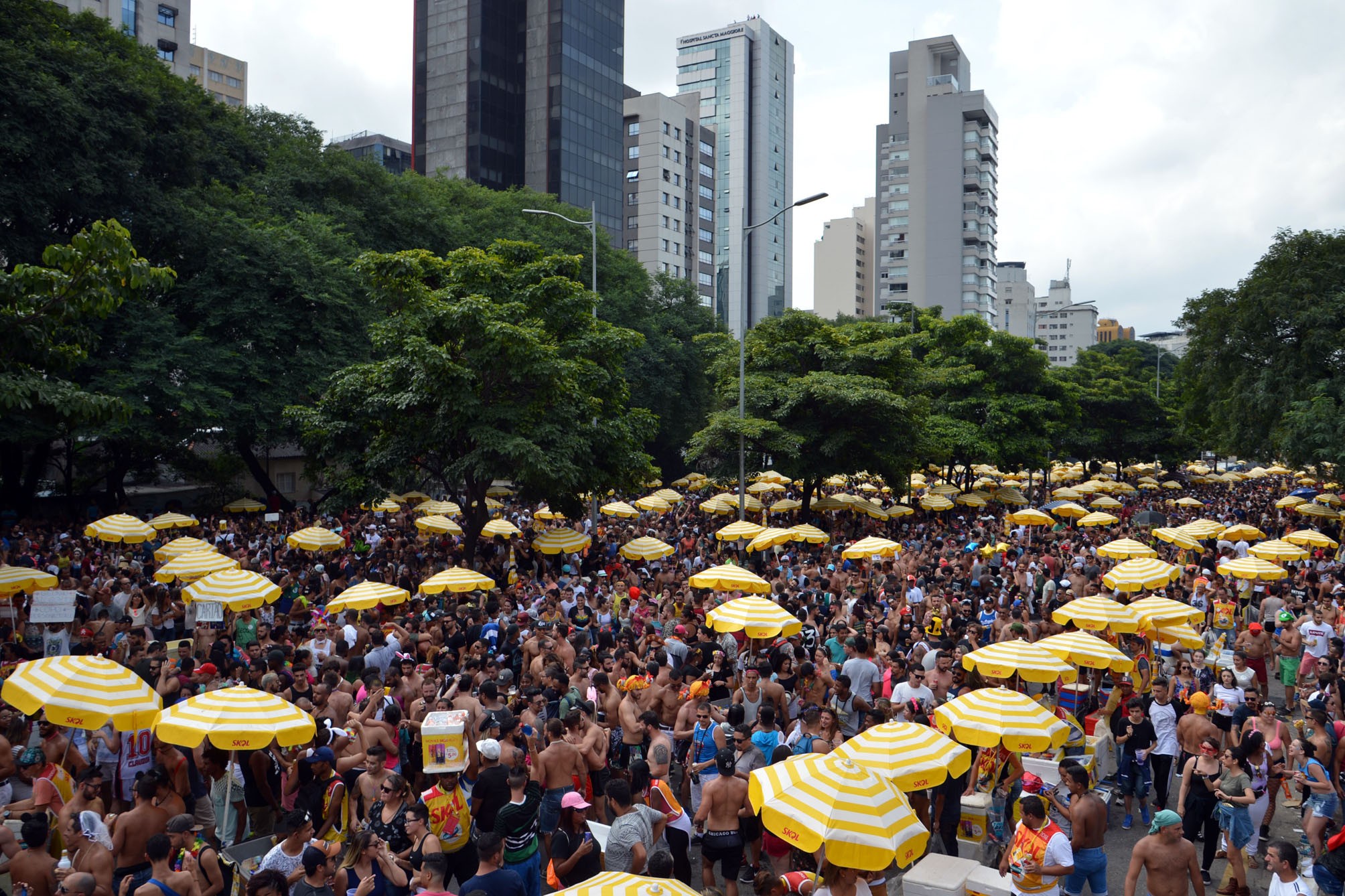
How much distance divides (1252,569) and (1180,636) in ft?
17.7

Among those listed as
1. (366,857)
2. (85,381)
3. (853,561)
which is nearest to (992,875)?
(366,857)

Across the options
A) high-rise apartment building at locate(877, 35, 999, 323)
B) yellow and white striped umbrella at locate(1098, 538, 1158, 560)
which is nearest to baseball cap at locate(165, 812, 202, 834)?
yellow and white striped umbrella at locate(1098, 538, 1158, 560)

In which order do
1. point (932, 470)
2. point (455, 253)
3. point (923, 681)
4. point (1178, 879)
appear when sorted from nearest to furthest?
1. point (1178, 879)
2. point (923, 681)
3. point (455, 253)
4. point (932, 470)


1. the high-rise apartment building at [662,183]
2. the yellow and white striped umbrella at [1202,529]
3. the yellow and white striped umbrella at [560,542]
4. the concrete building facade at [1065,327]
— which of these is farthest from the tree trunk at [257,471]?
the concrete building facade at [1065,327]

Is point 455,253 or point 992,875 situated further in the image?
point 455,253

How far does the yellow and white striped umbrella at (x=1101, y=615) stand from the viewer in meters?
12.5

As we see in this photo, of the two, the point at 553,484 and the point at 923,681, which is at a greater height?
the point at 553,484

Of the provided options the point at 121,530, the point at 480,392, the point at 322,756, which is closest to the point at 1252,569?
the point at 480,392

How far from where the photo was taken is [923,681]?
10508 millimetres

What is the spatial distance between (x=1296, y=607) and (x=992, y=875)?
1423cm

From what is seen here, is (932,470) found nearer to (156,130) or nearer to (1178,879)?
(156,130)

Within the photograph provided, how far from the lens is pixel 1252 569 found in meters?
16.9

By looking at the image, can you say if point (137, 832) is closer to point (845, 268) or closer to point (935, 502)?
point (935, 502)

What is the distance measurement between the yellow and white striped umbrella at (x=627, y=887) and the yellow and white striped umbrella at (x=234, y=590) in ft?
31.8
